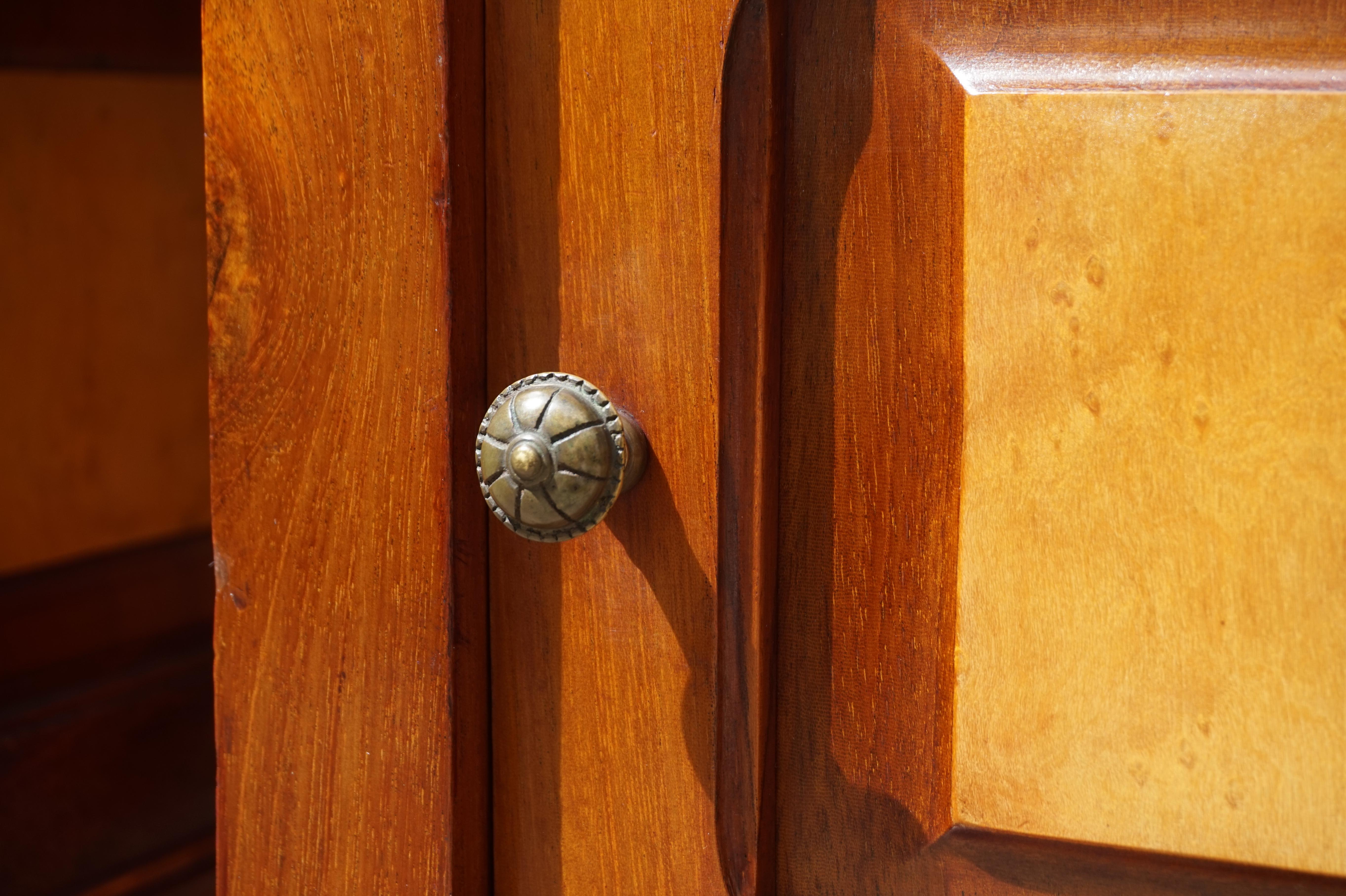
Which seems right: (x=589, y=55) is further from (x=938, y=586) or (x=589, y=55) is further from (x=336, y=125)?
(x=938, y=586)

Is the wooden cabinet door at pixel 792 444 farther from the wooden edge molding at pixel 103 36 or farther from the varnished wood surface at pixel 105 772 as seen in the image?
the wooden edge molding at pixel 103 36

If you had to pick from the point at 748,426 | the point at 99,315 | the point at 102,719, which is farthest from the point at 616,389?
the point at 99,315

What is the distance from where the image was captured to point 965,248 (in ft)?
1.25

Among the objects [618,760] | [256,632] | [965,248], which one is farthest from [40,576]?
Answer: [965,248]

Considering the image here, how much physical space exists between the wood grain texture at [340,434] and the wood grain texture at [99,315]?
1.15 metres

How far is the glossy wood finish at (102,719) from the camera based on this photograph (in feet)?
4.12

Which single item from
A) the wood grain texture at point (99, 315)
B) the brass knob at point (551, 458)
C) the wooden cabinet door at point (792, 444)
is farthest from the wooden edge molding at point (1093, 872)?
the wood grain texture at point (99, 315)

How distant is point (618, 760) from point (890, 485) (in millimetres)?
149

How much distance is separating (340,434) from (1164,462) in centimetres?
30

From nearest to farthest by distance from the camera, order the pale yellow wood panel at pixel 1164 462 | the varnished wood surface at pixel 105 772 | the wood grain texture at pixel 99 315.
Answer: the pale yellow wood panel at pixel 1164 462 < the varnished wood surface at pixel 105 772 < the wood grain texture at pixel 99 315

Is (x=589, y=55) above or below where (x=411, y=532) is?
above

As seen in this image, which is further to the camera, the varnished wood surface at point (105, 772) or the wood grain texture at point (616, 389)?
the varnished wood surface at point (105, 772)

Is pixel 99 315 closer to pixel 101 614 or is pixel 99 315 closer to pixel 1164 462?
pixel 101 614

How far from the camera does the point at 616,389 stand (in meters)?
0.40
